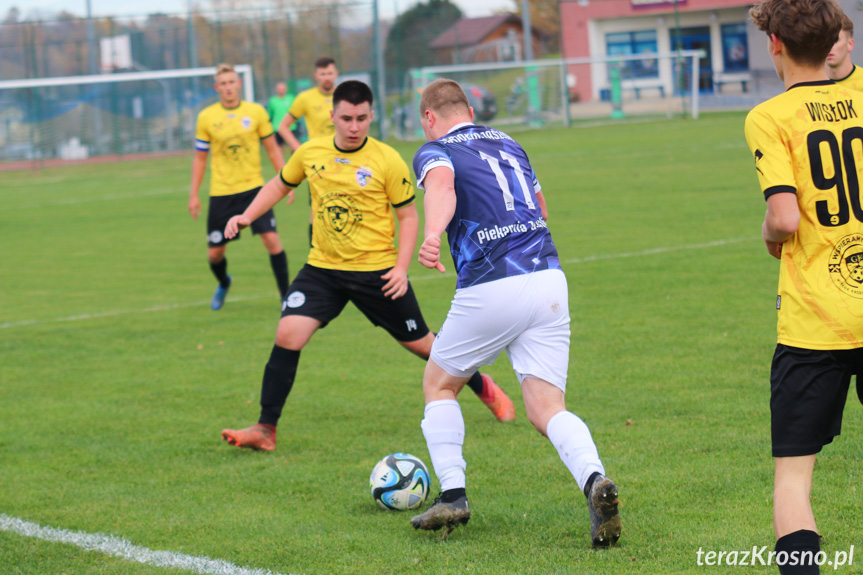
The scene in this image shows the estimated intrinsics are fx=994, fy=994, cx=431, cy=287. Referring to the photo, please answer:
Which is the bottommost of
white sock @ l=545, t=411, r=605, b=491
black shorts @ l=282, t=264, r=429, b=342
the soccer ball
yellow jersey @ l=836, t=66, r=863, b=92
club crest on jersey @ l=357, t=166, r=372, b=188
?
the soccer ball

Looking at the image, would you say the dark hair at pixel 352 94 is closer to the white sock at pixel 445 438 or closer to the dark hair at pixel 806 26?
the white sock at pixel 445 438

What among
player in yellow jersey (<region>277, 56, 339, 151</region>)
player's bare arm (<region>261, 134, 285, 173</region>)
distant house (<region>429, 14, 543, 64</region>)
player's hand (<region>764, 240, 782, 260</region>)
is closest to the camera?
player's hand (<region>764, 240, 782, 260</region>)

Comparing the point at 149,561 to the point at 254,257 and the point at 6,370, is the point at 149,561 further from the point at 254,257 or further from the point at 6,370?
the point at 254,257

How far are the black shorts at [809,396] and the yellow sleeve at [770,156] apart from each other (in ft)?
1.67

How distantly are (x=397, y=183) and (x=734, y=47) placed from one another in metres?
48.8

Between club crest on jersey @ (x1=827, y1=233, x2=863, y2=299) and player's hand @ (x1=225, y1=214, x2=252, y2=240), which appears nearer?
club crest on jersey @ (x1=827, y1=233, x2=863, y2=299)

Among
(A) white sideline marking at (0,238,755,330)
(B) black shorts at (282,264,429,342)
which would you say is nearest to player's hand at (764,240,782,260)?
(B) black shorts at (282,264,429,342)

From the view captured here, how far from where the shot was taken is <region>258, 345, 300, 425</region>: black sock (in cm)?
573

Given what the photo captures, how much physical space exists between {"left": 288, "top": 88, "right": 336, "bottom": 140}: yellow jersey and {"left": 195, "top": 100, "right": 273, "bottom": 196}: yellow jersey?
42.6 inches

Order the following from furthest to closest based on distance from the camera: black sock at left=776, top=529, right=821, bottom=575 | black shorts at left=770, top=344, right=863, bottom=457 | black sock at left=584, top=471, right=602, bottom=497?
black sock at left=584, top=471, right=602, bottom=497
black shorts at left=770, top=344, right=863, bottom=457
black sock at left=776, top=529, right=821, bottom=575

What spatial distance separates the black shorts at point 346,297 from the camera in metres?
5.70

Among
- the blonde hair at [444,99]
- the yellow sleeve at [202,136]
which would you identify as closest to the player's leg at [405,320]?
the blonde hair at [444,99]

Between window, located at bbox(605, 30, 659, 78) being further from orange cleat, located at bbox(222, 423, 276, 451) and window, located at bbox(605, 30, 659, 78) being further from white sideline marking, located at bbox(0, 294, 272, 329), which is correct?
orange cleat, located at bbox(222, 423, 276, 451)

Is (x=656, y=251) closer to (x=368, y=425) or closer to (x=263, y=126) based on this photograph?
(x=263, y=126)
